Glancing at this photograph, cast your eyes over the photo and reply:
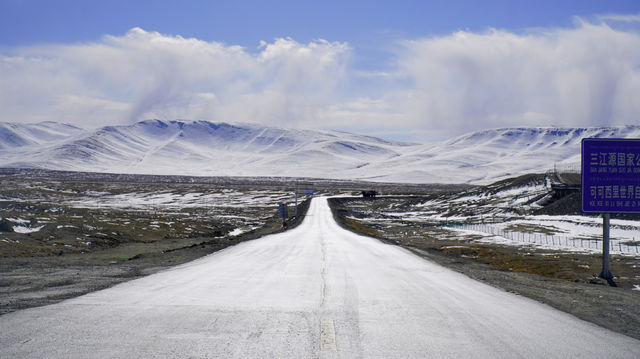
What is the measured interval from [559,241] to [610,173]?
27.3m

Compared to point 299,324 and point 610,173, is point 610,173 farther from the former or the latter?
point 299,324

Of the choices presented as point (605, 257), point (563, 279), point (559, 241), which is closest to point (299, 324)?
point (563, 279)

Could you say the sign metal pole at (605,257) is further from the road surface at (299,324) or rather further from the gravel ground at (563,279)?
the road surface at (299,324)

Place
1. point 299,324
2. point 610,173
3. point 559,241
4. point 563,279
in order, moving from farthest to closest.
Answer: point 559,241, point 563,279, point 610,173, point 299,324

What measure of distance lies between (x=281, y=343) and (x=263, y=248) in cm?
2271

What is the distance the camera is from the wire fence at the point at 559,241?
42.1 meters

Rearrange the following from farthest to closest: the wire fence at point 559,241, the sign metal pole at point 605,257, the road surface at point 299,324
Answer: the wire fence at point 559,241 → the sign metal pole at point 605,257 → the road surface at point 299,324

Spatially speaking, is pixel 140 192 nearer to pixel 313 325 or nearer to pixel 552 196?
pixel 552 196

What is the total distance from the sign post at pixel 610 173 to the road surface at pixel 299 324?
33.1 feet

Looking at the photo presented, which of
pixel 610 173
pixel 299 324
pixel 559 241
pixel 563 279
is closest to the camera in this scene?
pixel 299 324

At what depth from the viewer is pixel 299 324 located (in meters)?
9.49

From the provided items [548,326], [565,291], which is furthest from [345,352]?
[565,291]

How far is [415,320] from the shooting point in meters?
10.2

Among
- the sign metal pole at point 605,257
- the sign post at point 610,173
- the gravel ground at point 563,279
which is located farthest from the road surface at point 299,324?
the sign post at point 610,173
